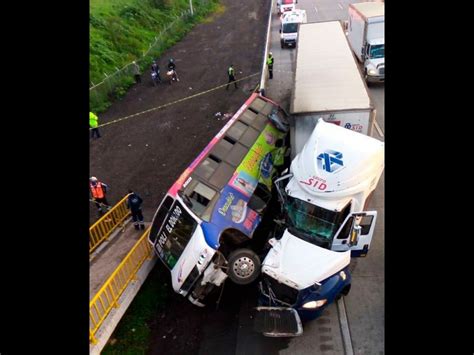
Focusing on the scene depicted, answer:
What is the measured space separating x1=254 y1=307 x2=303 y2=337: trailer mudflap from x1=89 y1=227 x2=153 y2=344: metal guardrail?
122 inches

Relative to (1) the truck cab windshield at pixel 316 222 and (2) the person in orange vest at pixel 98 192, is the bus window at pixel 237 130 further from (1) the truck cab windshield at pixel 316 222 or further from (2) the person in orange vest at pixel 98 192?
(2) the person in orange vest at pixel 98 192

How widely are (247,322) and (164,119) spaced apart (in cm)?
1149

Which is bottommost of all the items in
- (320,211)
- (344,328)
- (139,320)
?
(344,328)

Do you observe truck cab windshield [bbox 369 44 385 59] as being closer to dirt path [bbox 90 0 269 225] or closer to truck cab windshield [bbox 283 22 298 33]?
dirt path [bbox 90 0 269 225]

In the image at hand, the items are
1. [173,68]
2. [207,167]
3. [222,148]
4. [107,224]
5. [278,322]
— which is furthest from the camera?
[173,68]

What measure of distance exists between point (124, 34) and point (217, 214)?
20.8 metres

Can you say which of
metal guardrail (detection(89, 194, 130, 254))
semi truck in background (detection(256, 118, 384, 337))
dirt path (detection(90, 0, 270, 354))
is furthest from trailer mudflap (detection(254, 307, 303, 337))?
metal guardrail (detection(89, 194, 130, 254))

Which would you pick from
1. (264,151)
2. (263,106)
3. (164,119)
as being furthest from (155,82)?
(264,151)

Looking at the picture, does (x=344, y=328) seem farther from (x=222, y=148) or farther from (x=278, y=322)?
(x=222, y=148)

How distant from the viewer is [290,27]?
25766 mm

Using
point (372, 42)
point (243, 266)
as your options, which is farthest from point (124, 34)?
point (243, 266)

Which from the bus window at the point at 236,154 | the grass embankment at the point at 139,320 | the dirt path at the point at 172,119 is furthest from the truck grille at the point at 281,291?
the dirt path at the point at 172,119

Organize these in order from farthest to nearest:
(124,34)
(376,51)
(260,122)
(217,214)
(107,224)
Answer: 1. (124,34)
2. (376,51)
3. (260,122)
4. (107,224)
5. (217,214)
